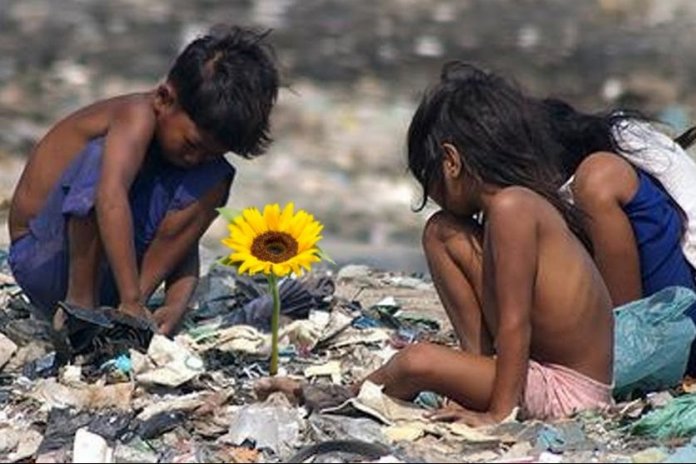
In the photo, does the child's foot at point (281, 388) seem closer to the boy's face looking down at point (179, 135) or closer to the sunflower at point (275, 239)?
the sunflower at point (275, 239)

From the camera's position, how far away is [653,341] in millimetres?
4453

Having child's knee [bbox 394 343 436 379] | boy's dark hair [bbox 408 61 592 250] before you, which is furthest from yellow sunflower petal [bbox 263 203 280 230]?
child's knee [bbox 394 343 436 379]

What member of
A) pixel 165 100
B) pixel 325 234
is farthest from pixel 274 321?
pixel 325 234

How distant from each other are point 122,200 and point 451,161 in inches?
38.5

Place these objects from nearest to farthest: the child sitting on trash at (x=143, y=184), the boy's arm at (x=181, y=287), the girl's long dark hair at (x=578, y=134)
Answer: the girl's long dark hair at (x=578, y=134) → the child sitting on trash at (x=143, y=184) → the boy's arm at (x=181, y=287)

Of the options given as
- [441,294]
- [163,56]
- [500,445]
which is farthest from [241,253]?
[163,56]

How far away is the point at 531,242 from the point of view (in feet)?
13.1

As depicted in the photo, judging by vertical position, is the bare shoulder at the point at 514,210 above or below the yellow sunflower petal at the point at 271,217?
above

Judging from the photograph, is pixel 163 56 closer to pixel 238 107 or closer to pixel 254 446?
pixel 238 107

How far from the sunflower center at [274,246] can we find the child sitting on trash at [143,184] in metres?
0.56

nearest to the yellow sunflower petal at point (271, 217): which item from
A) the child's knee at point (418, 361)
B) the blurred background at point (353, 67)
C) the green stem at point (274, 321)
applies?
the green stem at point (274, 321)

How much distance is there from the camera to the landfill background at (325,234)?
3947 millimetres

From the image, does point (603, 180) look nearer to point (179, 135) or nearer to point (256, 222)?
point (256, 222)

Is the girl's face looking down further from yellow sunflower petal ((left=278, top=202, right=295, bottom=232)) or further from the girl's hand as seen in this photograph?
the girl's hand
